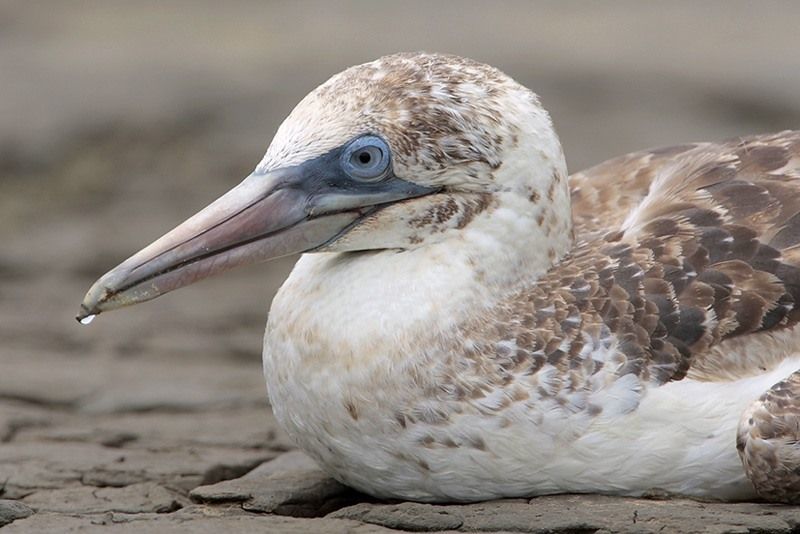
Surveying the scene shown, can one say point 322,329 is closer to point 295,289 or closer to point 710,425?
point 295,289

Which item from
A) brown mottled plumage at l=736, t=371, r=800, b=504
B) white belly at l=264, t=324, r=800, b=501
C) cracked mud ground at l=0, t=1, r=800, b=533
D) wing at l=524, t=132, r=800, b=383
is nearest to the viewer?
brown mottled plumage at l=736, t=371, r=800, b=504

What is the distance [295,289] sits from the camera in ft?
19.3

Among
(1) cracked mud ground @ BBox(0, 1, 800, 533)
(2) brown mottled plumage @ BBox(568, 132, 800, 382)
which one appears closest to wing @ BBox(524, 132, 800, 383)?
(2) brown mottled plumage @ BBox(568, 132, 800, 382)

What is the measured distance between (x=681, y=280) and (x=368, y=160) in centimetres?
122

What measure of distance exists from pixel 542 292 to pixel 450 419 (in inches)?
24.8

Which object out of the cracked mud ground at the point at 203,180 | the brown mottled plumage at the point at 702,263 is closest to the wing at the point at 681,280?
the brown mottled plumage at the point at 702,263

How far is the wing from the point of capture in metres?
5.46

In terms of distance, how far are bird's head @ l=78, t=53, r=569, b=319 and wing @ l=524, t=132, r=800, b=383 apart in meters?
0.35

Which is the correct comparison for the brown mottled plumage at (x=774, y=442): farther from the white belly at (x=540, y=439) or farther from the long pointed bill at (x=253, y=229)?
the long pointed bill at (x=253, y=229)

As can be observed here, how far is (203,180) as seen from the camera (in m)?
11.7

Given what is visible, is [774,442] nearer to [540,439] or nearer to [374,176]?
[540,439]

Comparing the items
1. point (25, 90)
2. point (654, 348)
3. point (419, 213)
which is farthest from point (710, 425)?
point (25, 90)

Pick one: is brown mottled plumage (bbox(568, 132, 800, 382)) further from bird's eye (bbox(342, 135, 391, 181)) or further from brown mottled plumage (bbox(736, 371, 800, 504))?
bird's eye (bbox(342, 135, 391, 181))

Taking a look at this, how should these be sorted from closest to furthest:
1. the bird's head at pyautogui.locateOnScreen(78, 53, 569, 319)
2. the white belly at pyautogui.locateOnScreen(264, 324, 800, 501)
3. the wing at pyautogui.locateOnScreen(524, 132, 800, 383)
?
the white belly at pyautogui.locateOnScreen(264, 324, 800, 501), the wing at pyautogui.locateOnScreen(524, 132, 800, 383), the bird's head at pyautogui.locateOnScreen(78, 53, 569, 319)
